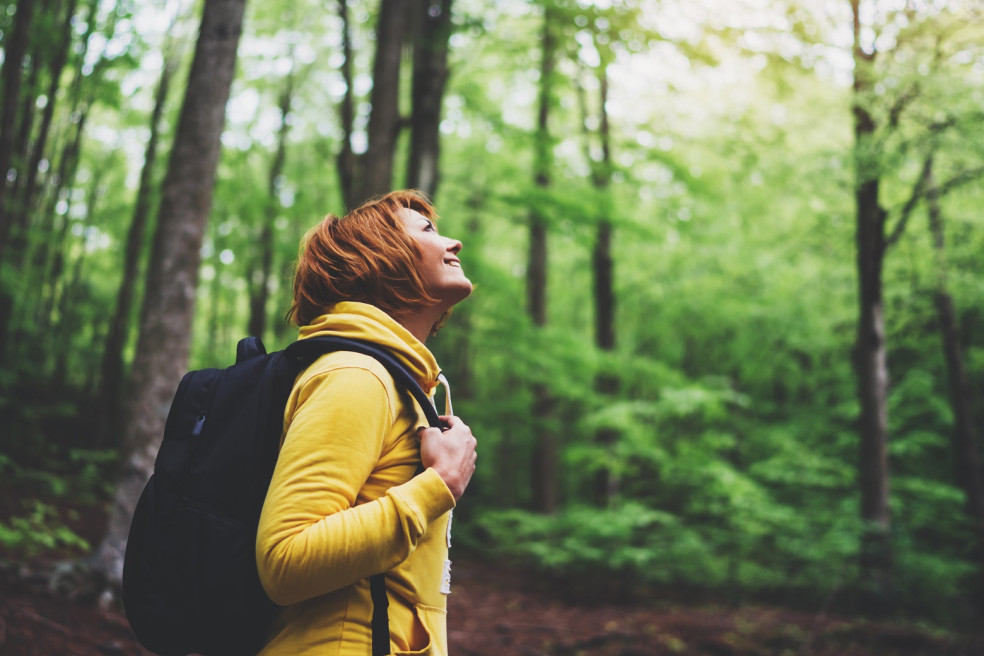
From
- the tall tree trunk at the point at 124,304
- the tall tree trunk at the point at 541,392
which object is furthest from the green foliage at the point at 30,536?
the tall tree trunk at the point at 541,392

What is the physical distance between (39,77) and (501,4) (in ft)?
21.8

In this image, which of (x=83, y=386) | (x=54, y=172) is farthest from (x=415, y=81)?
(x=83, y=386)

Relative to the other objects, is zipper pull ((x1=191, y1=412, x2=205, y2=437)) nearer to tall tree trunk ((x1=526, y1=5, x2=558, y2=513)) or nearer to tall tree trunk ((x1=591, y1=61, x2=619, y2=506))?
tall tree trunk ((x1=591, y1=61, x2=619, y2=506))

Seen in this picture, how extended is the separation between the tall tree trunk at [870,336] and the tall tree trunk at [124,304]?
11.4m

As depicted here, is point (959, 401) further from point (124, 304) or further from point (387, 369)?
point (124, 304)

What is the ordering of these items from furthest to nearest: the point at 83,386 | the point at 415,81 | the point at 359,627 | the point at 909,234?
the point at 83,386 < the point at 909,234 < the point at 415,81 < the point at 359,627

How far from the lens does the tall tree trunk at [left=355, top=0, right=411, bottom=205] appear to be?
7004 mm

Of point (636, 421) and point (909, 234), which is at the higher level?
point (909, 234)

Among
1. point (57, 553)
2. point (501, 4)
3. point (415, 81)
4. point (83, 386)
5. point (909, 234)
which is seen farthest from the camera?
point (83, 386)

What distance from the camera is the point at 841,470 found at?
10641 millimetres

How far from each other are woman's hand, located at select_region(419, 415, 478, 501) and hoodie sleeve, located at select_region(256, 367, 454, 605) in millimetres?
79

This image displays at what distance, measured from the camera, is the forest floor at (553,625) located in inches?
164

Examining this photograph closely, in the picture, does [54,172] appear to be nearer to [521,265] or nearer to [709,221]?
[709,221]

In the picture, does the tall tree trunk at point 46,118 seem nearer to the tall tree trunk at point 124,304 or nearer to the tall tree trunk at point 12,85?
the tall tree trunk at point 124,304
